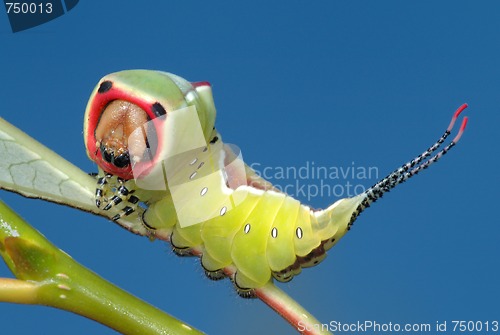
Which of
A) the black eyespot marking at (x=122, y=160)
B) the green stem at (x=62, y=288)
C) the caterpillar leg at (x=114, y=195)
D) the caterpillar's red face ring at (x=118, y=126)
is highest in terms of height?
the caterpillar's red face ring at (x=118, y=126)

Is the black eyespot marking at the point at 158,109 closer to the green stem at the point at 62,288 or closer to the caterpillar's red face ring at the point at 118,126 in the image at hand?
the caterpillar's red face ring at the point at 118,126

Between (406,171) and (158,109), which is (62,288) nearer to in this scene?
(158,109)

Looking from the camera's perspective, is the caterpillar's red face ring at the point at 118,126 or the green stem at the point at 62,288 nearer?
the green stem at the point at 62,288

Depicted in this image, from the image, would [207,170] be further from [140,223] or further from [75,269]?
[75,269]

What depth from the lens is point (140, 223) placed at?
2.80ft

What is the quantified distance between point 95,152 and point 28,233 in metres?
0.17

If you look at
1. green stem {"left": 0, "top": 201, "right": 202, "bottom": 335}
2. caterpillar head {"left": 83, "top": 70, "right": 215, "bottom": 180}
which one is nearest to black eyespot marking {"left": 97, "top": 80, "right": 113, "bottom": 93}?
caterpillar head {"left": 83, "top": 70, "right": 215, "bottom": 180}

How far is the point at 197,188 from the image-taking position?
0.86 metres

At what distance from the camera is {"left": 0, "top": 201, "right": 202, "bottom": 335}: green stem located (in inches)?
25.9

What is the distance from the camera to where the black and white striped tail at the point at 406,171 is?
0.74m

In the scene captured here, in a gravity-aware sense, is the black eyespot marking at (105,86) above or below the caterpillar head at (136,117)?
above

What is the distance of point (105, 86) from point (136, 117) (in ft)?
0.16

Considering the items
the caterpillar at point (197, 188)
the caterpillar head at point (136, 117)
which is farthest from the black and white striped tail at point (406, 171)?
the caterpillar head at point (136, 117)

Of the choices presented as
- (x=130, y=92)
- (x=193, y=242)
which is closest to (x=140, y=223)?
(x=193, y=242)
